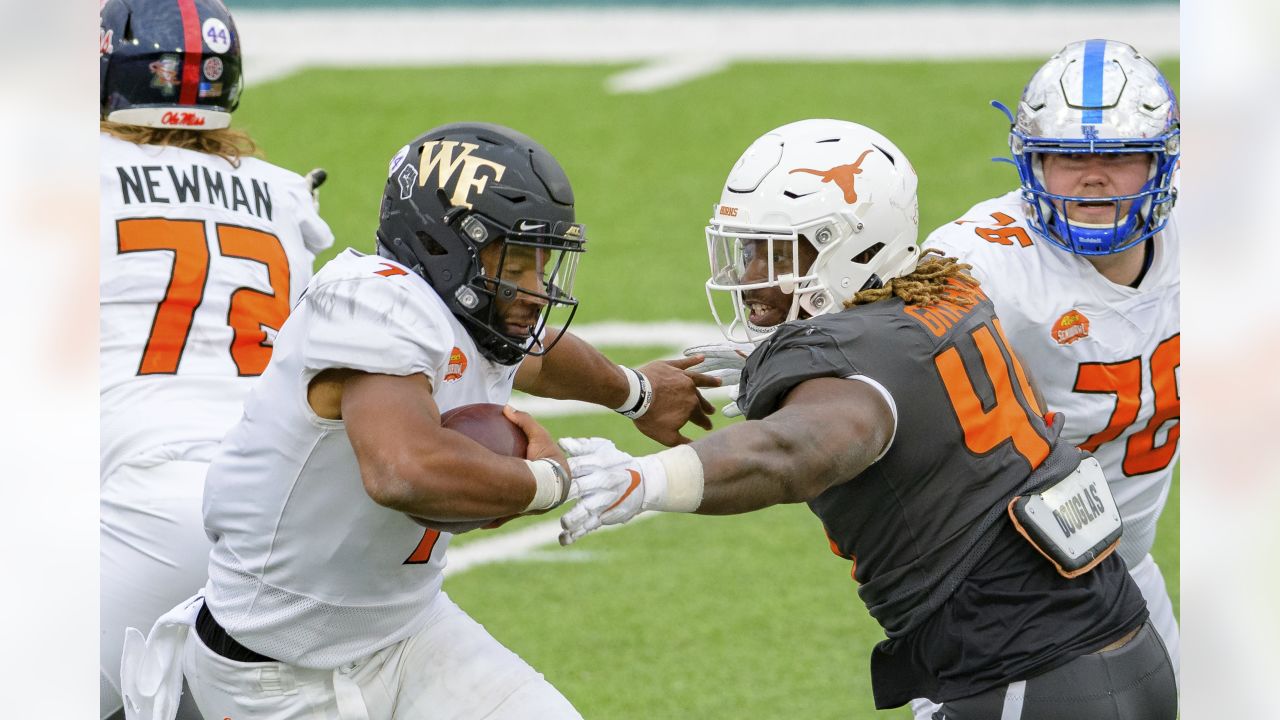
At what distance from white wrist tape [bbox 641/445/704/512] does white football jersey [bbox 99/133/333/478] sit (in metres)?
1.74

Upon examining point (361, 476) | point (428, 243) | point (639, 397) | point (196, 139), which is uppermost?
point (196, 139)

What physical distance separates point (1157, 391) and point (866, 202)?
3.97 feet

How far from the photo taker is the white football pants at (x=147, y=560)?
3.67 metres

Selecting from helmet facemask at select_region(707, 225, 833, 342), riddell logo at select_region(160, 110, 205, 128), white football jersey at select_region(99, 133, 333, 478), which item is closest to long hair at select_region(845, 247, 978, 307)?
helmet facemask at select_region(707, 225, 833, 342)

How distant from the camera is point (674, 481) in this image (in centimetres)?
249

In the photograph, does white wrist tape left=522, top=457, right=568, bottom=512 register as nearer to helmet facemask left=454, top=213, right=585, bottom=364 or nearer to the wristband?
helmet facemask left=454, top=213, right=585, bottom=364

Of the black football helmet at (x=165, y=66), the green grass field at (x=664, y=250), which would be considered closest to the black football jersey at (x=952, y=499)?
the green grass field at (x=664, y=250)

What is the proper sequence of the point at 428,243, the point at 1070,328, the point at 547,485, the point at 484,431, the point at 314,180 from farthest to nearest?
the point at 314,180 → the point at 1070,328 → the point at 428,243 → the point at 484,431 → the point at 547,485

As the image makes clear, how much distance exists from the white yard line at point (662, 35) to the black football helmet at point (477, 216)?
9.15 m

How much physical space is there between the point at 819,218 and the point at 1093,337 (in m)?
1.08

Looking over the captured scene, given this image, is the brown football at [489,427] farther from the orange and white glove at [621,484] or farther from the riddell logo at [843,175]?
the riddell logo at [843,175]

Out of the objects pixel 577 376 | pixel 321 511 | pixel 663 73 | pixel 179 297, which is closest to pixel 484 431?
pixel 321 511

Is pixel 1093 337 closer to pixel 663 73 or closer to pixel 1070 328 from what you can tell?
pixel 1070 328
